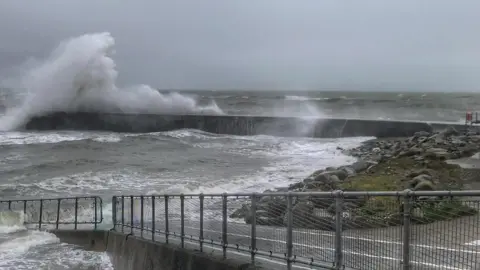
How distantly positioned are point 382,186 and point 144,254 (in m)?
8.74

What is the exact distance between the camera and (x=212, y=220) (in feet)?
24.6

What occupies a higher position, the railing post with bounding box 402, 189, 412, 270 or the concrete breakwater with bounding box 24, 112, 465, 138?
the concrete breakwater with bounding box 24, 112, 465, 138

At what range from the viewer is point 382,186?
15.1 metres

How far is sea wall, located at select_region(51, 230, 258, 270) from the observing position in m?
6.43

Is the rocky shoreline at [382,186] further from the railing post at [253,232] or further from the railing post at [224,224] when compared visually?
the railing post at [224,224]

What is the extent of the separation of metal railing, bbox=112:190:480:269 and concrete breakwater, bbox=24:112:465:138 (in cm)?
3225

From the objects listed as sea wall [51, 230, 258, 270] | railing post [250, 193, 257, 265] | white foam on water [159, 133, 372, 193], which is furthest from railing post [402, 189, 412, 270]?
white foam on water [159, 133, 372, 193]

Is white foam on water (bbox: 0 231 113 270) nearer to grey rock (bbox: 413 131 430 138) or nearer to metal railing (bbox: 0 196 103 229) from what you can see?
metal railing (bbox: 0 196 103 229)

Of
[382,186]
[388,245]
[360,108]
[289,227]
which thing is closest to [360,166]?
[382,186]

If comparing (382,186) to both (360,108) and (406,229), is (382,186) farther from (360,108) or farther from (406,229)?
(360,108)

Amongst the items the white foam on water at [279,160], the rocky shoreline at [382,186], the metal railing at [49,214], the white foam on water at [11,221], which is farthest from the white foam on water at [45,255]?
the white foam on water at [279,160]

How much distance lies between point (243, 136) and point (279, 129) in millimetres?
3105

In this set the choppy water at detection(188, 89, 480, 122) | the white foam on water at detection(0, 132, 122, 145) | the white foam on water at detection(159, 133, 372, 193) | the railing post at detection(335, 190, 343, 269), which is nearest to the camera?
the railing post at detection(335, 190, 343, 269)

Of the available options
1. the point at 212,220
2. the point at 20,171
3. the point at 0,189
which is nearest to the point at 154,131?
the point at 20,171
